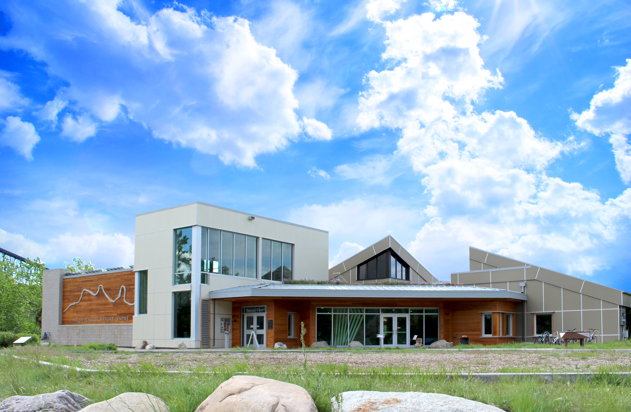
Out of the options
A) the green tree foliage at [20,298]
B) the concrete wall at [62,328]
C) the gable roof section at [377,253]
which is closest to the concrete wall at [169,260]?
the concrete wall at [62,328]

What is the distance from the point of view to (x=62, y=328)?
3700cm

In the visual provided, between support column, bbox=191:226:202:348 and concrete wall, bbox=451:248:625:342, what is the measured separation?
19.4m

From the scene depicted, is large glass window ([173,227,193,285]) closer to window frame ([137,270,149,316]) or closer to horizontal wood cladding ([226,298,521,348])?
window frame ([137,270,149,316])

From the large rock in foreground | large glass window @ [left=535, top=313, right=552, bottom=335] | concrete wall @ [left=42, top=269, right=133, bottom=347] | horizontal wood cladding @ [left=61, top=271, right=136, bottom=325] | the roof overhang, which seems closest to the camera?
the large rock in foreground

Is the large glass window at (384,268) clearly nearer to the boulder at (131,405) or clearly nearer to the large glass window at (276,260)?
the large glass window at (276,260)

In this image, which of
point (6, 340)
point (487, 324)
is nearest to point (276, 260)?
point (487, 324)

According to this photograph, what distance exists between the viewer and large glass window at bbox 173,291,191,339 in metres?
29.8

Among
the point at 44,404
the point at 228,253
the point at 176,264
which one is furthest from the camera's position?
the point at 228,253

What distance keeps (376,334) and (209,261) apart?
404 inches

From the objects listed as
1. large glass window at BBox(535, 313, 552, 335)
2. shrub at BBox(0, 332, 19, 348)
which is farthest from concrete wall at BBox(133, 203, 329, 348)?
large glass window at BBox(535, 313, 552, 335)

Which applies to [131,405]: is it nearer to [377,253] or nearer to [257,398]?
[257,398]

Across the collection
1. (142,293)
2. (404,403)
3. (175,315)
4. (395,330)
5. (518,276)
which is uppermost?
(518,276)

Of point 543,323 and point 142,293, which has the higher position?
point 142,293

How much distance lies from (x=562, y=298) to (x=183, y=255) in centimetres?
2206
